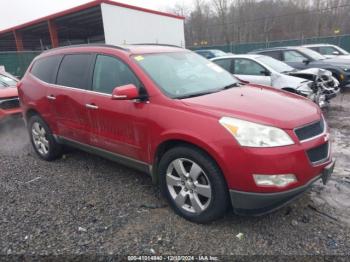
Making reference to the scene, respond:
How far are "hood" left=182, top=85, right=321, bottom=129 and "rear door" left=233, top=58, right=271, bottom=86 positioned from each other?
168 inches

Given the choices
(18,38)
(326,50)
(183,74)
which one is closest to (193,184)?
(183,74)

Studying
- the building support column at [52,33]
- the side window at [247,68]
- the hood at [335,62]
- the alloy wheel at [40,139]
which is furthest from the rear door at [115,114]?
the building support column at [52,33]

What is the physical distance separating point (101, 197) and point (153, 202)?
2.23 ft

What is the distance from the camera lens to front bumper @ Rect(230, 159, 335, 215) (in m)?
2.54

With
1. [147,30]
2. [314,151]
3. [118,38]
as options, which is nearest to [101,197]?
[314,151]

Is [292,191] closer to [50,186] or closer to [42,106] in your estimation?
[50,186]

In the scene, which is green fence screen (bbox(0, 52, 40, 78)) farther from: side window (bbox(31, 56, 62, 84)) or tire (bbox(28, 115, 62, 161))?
tire (bbox(28, 115, 62, 161))

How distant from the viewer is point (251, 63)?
7.91 m

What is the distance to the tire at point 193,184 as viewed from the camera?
2.74m

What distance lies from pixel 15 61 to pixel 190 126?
19288 millimetres

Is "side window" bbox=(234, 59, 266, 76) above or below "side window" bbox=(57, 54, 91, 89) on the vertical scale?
below

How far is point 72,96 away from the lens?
4.11m

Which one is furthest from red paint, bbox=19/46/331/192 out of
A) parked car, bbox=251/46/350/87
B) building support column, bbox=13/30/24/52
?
building support column, bbox=13/30/24/52

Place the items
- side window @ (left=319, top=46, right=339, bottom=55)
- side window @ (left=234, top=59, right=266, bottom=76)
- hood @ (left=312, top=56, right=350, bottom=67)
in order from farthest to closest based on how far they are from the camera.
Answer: side window @ (left=319, top=46, right=339, bottom=55) → hood @ (left=312, top=56, right=350, bottom=67) → side window @ (left=234, top=59, right=266, bottom=76)
